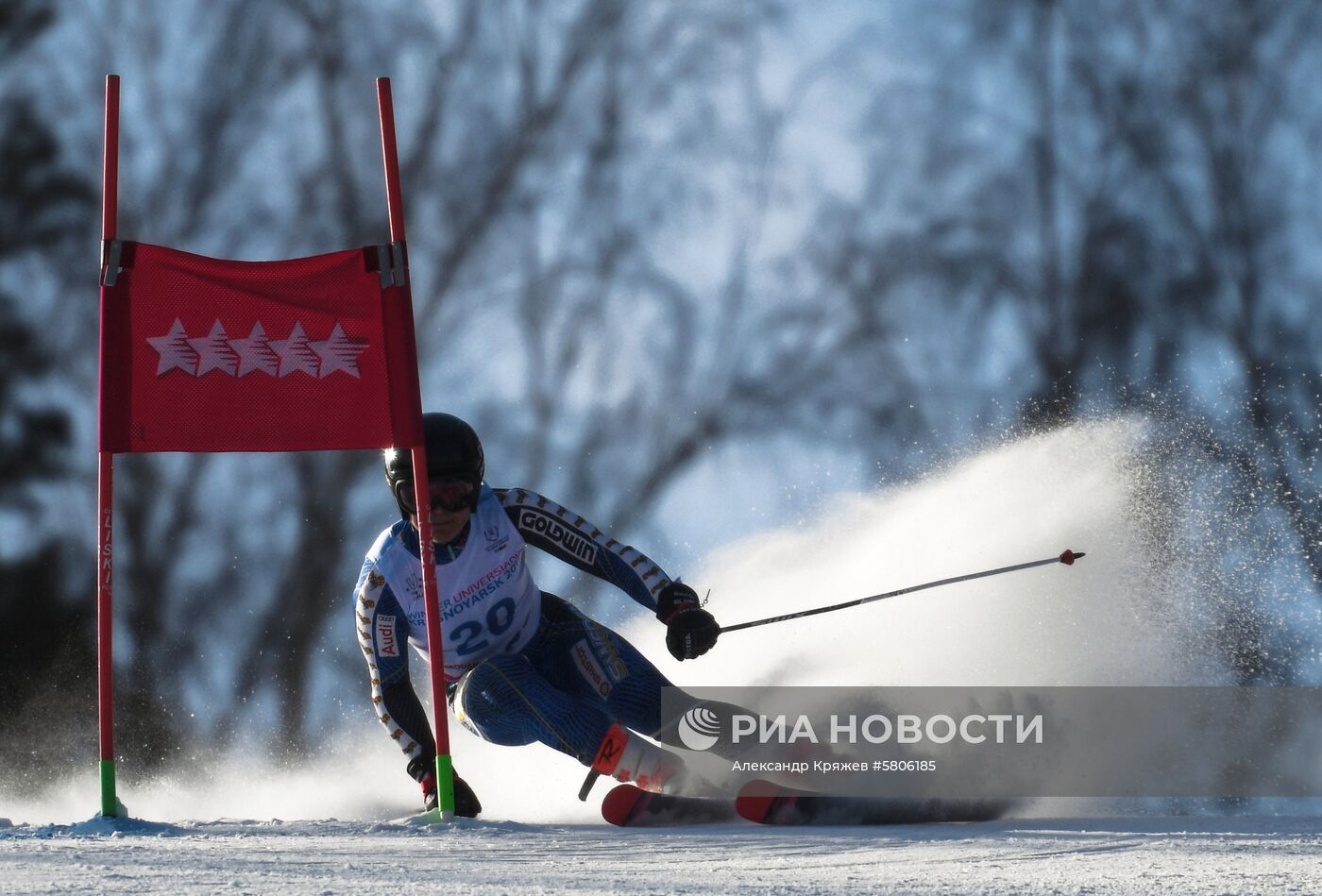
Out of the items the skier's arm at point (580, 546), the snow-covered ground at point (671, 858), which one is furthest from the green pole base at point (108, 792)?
the skier's arm at point (580, 546)

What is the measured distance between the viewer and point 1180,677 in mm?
6477

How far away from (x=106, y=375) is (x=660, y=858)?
6.29 feet

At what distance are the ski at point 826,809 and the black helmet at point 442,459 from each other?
46.8 inches

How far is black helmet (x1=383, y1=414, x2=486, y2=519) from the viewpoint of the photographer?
4168 mm

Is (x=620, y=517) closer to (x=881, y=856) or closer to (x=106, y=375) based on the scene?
(x=106, y=375)

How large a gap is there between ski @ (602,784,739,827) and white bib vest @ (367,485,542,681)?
2.43 ft

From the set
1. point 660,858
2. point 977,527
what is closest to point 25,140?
point 977,527

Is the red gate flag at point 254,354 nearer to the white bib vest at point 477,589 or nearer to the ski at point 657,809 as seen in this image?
the white bib vest at point 477,589

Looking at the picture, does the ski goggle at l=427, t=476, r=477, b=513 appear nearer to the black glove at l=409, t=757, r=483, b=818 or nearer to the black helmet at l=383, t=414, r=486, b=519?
the black helmet at l=383, t=414, r=486, b=519

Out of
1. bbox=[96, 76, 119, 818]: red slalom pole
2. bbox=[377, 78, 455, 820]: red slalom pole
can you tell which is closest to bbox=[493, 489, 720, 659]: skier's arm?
bbox=[377, 78, 455, 820]: red slalom pole

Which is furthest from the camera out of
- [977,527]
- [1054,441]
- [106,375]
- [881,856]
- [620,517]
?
[620,517]

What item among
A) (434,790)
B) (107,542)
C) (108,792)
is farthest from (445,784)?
(107,542)

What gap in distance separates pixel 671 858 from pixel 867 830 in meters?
0.76

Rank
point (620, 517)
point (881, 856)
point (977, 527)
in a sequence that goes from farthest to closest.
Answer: point (620, 517) → point (977, 527) → point (881, 856)
